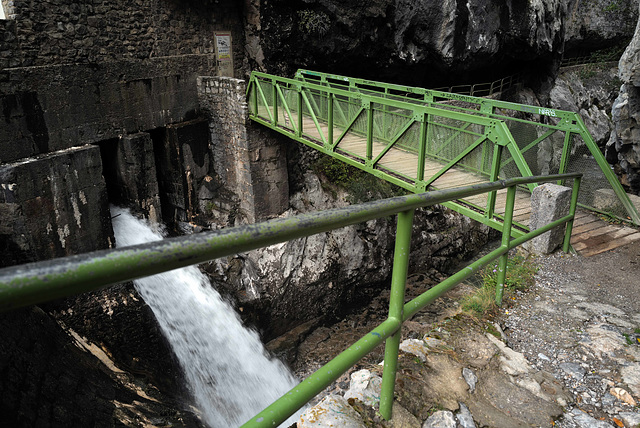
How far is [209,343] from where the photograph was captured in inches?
296

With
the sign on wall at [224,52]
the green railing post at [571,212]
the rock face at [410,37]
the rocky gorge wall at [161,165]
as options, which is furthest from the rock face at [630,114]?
the sign on wall at [224,52]

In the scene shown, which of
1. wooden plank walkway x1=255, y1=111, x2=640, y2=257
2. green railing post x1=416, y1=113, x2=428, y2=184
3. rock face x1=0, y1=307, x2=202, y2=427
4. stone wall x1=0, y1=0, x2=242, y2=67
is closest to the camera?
rock face x1=0, y1=307, x2=202, y2=427

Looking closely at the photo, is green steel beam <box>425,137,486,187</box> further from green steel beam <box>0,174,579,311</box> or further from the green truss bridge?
green steel beam <box>0,174,579,311</box>

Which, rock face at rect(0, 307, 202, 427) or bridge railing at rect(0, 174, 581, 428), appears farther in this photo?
rock face at rect(0, 307, 202, 427)

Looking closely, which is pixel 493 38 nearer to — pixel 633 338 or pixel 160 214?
pixel 160 214

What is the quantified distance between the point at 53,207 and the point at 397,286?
6637 mm

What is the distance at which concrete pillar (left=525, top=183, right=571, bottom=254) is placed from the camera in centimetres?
355

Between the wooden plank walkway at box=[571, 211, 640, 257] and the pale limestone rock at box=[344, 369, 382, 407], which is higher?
the pale limestone rock at box=[344, 369, 382, 407]

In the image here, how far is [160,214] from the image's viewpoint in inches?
334

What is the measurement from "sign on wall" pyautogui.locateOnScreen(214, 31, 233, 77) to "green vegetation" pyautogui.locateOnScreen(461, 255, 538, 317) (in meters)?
7.83

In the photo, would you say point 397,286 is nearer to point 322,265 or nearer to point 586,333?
point 586,333

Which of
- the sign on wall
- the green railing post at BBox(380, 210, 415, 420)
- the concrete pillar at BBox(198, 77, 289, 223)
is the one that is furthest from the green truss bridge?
the green railing post at BBox(380, 210, 415, 420)

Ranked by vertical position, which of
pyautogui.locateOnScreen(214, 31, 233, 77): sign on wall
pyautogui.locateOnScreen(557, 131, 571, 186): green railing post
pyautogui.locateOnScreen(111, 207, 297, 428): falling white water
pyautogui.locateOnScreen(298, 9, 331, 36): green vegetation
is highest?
pyautogui.locateOnScreen(298, 9, 331, 36): green vegetation

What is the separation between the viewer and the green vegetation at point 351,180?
9758 mm
